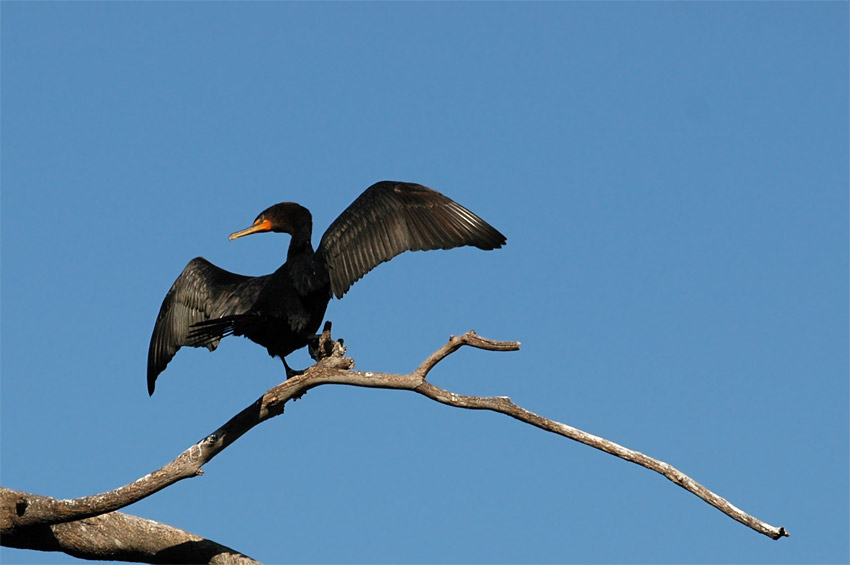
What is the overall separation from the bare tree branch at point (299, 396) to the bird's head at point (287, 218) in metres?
1.19

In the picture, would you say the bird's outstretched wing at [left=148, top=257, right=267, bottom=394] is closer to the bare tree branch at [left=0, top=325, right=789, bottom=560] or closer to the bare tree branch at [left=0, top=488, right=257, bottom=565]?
the bare tree branch at [left=0, top=325, right=789, bottom=560]

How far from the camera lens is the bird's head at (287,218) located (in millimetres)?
8336

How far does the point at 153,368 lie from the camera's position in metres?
8.66

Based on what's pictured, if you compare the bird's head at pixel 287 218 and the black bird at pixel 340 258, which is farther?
the bird's head at pixel 287 218

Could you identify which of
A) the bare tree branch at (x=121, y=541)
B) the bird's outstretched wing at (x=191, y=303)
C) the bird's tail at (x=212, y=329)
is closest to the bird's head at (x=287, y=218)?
the bird's outstretched wing at (x=191, y=303)

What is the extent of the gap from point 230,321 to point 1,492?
7.21 ft

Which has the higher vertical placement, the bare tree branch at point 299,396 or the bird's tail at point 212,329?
the bird's tail at point 212,329

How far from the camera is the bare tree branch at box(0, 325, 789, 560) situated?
19.8 feet

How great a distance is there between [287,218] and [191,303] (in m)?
1.08

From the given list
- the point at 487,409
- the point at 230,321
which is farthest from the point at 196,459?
the point at 487,409

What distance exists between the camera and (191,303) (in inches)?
334

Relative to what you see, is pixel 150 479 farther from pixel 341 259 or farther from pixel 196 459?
pixel 341 259

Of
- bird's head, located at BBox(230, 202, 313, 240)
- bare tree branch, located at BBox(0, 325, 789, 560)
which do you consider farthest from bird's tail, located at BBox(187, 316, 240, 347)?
bird's head, located at BBox(230, 202, 313, 240)

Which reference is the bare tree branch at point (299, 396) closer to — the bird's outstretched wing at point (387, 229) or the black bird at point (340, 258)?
the black bird at point (340, 258)
